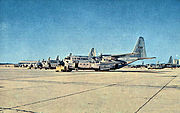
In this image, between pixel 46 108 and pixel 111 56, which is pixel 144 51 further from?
pixel 46 108

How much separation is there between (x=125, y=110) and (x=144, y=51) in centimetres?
4113

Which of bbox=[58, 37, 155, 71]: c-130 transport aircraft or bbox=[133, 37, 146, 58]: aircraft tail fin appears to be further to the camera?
bbox=[133, 37, 146, 58]: aircraft tail fin

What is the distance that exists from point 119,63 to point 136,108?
3357 centimetres

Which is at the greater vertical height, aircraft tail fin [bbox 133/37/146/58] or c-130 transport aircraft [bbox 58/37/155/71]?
aircraft tail fin [bbox 133/37/146/58]

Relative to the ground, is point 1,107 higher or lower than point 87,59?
lower

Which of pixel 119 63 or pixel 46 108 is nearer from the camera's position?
pixel 46 108

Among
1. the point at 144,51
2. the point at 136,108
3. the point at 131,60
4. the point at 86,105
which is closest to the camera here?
the point at 136,108

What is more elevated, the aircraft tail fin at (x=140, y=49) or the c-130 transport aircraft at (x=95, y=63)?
the aircraft tail fin at (x=140, y=49)

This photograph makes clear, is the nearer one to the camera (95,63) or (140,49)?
(95,63)

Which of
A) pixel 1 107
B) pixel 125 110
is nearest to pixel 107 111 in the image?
pixel 125 110

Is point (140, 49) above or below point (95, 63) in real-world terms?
above

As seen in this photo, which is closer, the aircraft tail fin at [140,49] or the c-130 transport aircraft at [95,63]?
the c-130 transport aircraft at [95,63]

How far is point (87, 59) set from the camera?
39938mm

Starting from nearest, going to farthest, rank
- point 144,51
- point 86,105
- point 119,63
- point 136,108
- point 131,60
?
point 136,108 → point 86,105 → point 119,63 → point 131,60 → point 144,51
